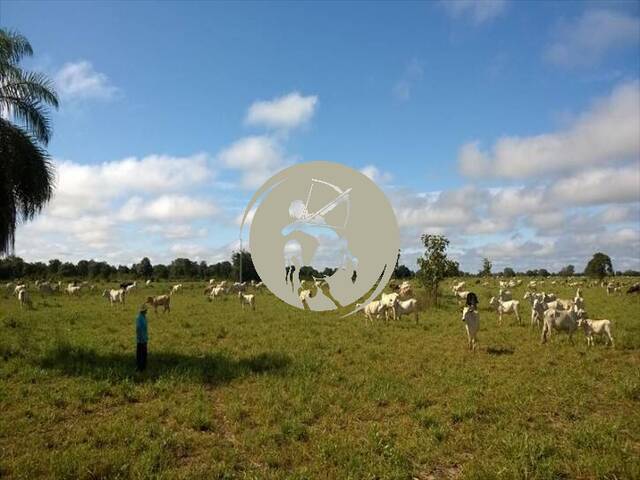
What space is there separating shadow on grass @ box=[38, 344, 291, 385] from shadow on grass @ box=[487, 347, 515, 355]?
7.10 m

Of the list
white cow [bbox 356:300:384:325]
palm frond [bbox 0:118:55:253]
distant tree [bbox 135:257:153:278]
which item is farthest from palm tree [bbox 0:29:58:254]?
distant tree [bbox 135:257:153:278]

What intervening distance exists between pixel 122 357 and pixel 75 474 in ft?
26.7

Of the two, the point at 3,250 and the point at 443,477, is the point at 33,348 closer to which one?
the point at 3,250

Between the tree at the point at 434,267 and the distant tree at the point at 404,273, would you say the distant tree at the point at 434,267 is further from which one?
the distant tree at the point at 404,273

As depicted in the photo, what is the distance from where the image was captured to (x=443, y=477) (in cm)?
726

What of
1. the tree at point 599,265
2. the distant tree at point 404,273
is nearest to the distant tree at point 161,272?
the distant tree at point 404,273

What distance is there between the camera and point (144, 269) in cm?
9262

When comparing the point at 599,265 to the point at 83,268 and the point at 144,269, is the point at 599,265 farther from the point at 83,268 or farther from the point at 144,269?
the point at 83,268

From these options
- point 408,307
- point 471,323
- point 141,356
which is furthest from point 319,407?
point 408,307

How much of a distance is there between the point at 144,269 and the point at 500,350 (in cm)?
8715

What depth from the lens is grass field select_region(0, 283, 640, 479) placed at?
7.49 metres

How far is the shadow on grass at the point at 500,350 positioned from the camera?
1573 cm

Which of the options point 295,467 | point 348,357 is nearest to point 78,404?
point 295,467

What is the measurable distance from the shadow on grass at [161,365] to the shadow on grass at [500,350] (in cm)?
710
